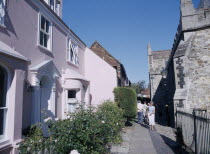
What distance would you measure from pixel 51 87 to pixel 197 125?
21.5ft

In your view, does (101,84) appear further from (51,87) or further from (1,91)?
(1,91)

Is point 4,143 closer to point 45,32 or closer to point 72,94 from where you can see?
point 45,32

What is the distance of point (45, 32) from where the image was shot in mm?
8414

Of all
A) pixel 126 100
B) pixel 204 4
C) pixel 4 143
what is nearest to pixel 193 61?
pixel 204 4

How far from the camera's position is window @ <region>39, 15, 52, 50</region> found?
26.9 feet

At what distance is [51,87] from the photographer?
8422 millimetres

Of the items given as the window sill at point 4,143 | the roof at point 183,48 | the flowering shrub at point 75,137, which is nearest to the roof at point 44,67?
the window sill at point 4,143

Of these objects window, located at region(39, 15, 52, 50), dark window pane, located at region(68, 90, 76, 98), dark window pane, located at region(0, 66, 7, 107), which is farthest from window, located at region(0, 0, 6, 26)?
dark window pane, located at region(68, 90, 76, 98)

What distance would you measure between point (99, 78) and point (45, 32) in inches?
292

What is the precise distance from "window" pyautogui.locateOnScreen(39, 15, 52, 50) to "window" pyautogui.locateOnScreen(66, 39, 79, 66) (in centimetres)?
271

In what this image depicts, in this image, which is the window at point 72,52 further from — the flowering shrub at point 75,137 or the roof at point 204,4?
the roof at point 204,4

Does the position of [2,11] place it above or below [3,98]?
above

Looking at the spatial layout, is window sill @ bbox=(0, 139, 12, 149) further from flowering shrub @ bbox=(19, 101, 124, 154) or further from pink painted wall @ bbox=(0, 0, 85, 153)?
flowering shrub @ bbox=(19, 101, 124, 154)

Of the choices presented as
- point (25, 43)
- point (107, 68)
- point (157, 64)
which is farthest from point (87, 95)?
point (157, 64)
